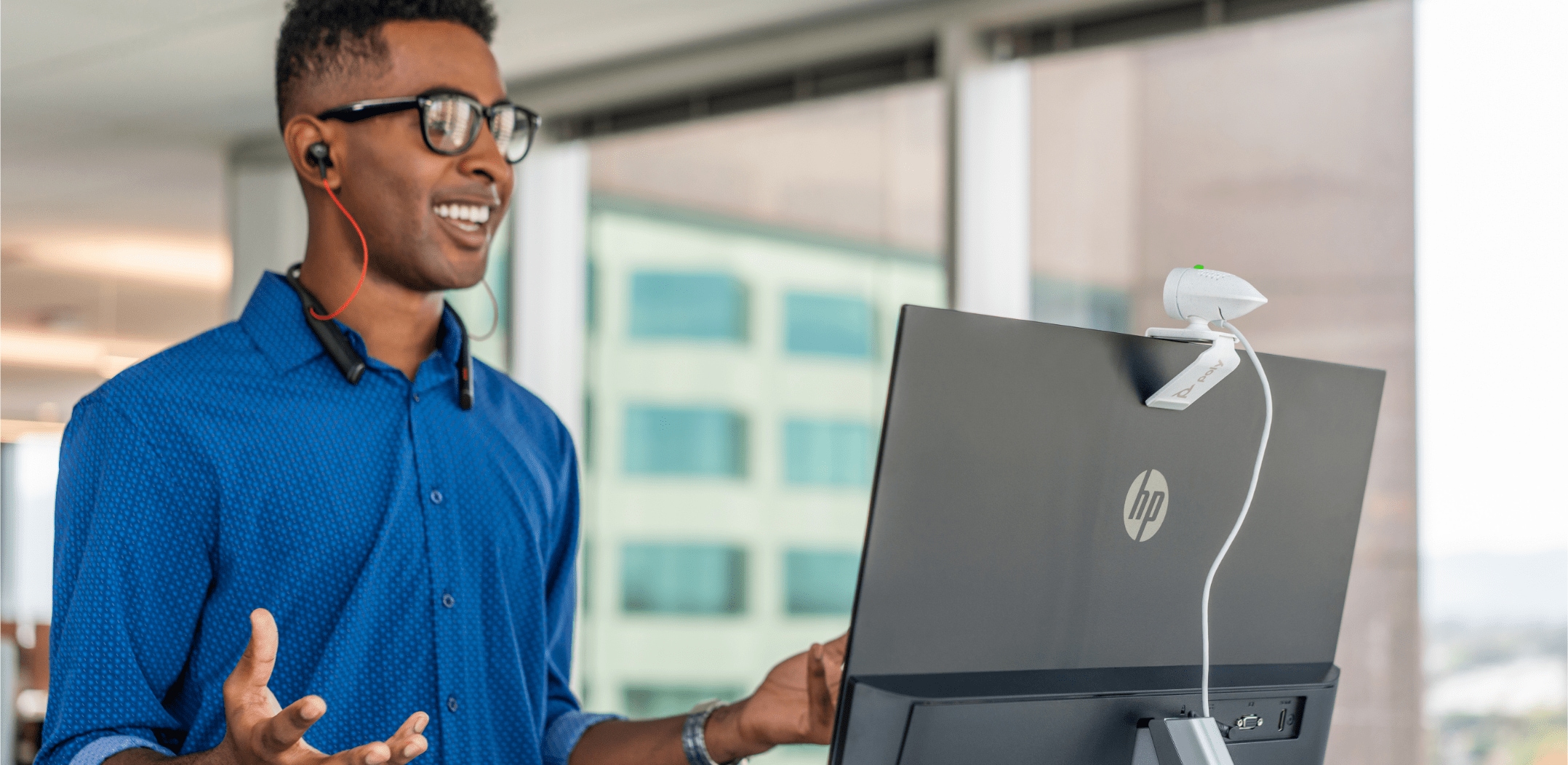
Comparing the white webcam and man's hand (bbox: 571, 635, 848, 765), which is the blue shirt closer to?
man's hand (bbox: 571, 635, 848, 765)

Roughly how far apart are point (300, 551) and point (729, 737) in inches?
17.1

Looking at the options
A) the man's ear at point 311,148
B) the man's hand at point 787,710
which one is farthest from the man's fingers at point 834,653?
the man's ear at point 311,148

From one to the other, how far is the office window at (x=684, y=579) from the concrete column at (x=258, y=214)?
5.54 ft

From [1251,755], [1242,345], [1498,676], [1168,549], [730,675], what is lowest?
[730,675]

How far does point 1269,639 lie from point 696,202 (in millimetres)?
3096

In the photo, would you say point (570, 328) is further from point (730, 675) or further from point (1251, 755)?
point (1251, 755)

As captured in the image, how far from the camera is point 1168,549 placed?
3.10 feet

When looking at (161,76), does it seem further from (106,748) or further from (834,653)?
(834,653)

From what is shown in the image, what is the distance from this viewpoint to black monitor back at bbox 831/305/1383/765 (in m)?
0.79

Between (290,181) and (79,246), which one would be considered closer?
(290,181)

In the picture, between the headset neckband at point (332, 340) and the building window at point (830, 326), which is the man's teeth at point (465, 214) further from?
the building window at point (830, 326)

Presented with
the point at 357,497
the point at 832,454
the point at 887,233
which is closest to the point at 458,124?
the point at 357,497

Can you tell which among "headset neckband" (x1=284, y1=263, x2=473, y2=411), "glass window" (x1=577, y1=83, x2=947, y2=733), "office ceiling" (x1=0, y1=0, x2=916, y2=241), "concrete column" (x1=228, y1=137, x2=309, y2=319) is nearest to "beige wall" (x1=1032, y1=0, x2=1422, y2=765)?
"glass window" (x1=577, y1=83, x2=947, y2=733)

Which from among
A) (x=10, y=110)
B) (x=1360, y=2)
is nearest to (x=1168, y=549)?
(x=1360, y=2)
